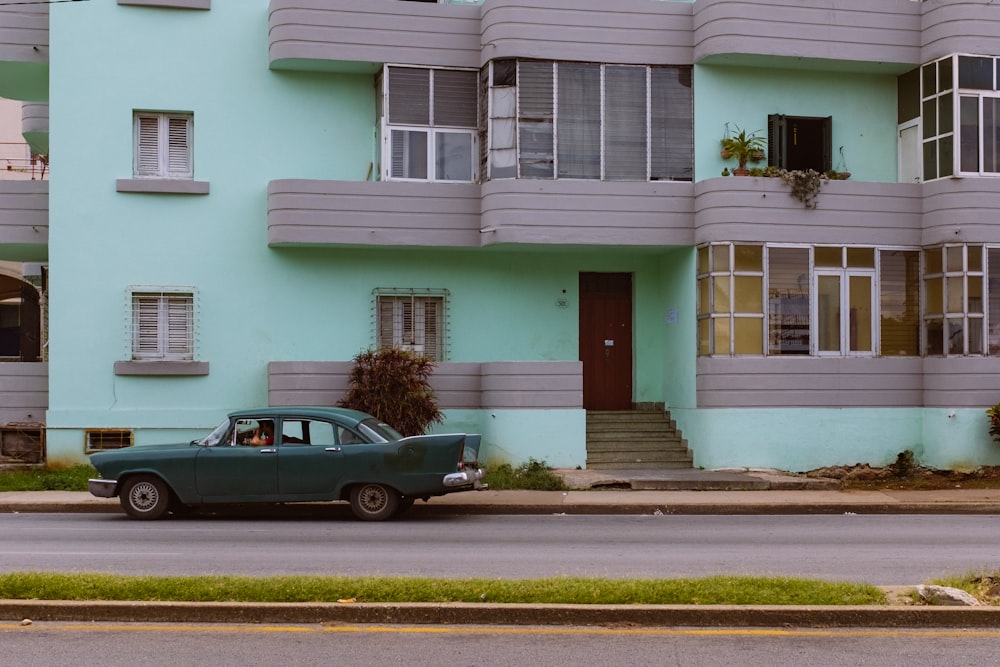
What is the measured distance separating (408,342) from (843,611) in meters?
14.6

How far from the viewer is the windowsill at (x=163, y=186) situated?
846 inches

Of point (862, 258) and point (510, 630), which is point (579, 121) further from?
point (510, 630)

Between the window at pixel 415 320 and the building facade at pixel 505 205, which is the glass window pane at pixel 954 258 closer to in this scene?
the building facade at pixel 505 205

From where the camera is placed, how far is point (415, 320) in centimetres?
2277

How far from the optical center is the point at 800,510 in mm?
17922

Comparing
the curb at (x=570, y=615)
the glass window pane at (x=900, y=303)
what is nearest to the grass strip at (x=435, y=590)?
the curb at (x=570, y=615)

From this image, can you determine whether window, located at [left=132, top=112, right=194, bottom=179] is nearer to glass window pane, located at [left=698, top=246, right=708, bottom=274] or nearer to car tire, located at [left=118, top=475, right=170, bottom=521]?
car tire, located at [left=118, top=475, right=170, bottom=521]

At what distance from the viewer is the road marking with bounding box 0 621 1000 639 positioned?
337 inches

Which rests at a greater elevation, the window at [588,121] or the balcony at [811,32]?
the balcony at [811,32]

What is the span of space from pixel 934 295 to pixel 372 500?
443 inches

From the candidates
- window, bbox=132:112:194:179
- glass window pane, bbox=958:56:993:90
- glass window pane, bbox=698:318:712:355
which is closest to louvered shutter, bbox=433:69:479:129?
window, bbox=132:112:194:179

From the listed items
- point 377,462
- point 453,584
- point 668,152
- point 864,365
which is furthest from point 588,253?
point 453,584

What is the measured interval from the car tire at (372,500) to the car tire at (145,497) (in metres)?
2.51

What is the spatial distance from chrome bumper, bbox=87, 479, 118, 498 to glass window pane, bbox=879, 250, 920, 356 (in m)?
13.2
